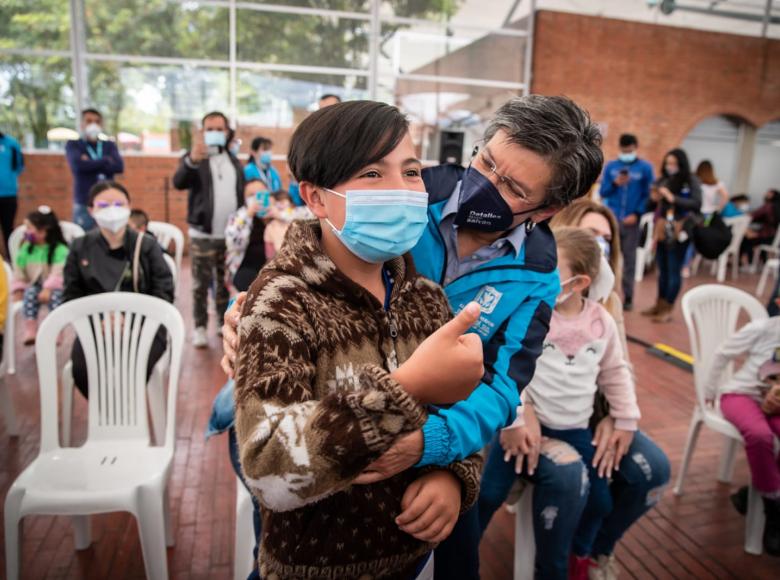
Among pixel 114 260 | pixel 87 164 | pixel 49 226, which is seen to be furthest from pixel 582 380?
pixel 87 164

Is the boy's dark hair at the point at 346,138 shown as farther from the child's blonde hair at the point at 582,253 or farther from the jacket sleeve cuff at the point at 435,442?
the child's blonde hair at the point at 582,253

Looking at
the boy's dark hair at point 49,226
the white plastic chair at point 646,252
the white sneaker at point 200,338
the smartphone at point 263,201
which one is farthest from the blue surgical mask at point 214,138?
the white plastic chair at point 646,252

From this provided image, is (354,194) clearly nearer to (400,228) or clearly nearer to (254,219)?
(400,228)

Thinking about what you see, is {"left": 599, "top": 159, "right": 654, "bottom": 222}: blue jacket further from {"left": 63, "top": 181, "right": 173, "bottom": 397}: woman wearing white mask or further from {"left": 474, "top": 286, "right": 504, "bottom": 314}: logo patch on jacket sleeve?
{"left": 474, "top": 286, "right": 504, "bottom": 314}: logo patch on jacket sleeve

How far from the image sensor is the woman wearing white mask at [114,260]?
282 cm

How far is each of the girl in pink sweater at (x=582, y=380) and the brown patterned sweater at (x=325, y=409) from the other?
34.9 inches

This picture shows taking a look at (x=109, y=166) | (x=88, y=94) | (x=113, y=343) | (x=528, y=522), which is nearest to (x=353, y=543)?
(x=528, y=522)

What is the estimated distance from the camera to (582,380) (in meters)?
1.94

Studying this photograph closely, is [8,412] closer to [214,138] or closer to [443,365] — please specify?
[214,138]

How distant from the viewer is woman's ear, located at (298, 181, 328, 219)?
1.04 metres

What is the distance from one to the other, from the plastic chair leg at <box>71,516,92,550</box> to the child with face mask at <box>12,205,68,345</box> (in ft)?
8.49

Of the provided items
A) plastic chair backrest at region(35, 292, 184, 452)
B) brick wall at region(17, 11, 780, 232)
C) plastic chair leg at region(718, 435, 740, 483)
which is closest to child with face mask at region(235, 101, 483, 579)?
plastic chair backrest at region(35, 292, 184, 452)

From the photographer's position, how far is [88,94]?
8.63 metres

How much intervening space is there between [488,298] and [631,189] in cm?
575
